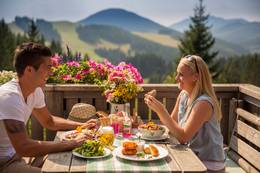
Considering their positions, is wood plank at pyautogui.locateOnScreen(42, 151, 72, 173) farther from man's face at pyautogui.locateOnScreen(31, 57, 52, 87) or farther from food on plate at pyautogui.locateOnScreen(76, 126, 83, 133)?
man's face at pyautogui.locateOnScreen(31, 57, 52, 87)

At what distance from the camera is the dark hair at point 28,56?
2.50m

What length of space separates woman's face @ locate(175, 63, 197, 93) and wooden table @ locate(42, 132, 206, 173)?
22.8 inches

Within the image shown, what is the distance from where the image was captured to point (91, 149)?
2.33 meters

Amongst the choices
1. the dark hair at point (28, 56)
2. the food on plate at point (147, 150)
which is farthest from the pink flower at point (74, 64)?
the food on plate at point (147, 150)

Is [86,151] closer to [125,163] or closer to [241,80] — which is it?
[125,163]

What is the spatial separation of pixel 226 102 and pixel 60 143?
6.85 feet

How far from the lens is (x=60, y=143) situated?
2385 millimetres

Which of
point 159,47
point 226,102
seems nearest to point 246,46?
point 159,47

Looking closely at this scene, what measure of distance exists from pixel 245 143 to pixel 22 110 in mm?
1973

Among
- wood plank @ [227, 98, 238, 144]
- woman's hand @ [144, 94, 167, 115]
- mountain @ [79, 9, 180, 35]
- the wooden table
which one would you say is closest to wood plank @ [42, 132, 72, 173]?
the wooden table

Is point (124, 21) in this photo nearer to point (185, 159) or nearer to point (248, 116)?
point (248, 116)

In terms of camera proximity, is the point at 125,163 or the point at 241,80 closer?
the point at 125,163

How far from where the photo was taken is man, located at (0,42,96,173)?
2.32m

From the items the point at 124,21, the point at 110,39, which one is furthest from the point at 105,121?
the point at 124,21
